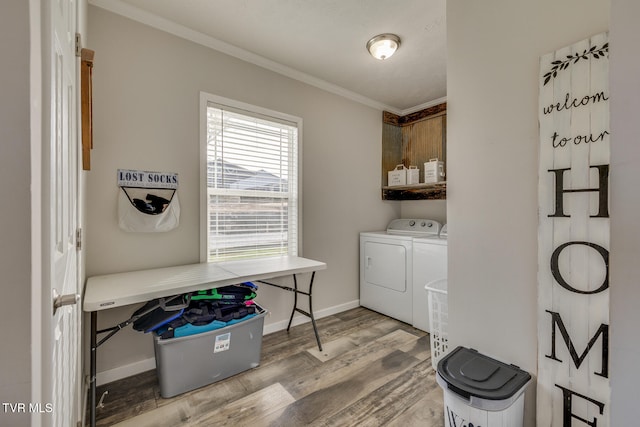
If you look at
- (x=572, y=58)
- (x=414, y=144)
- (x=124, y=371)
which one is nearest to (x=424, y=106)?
(x=414, y=144)

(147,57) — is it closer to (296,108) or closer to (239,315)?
(296,108)

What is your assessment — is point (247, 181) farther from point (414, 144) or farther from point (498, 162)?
point (414, 144)

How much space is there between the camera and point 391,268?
3.08 m

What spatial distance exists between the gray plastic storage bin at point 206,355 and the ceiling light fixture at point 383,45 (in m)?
2.26

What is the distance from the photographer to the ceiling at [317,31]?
1954 mm

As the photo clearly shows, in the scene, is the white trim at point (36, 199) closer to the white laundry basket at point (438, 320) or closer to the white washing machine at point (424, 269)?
the white laundry basket at point (438, 320)

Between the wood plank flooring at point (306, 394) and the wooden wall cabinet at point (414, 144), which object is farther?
the wooden wall cabinet at point (414, 144)

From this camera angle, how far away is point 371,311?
130 inches

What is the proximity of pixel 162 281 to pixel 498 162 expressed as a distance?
2004mm

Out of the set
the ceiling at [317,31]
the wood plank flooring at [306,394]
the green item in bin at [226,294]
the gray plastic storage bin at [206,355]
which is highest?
the ceiling at [317,31]

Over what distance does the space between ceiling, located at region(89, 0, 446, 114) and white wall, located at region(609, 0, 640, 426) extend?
6.42 ft

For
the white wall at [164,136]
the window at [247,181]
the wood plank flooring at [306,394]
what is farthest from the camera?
the window at [247,181]

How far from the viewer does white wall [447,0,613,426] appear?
128 cm

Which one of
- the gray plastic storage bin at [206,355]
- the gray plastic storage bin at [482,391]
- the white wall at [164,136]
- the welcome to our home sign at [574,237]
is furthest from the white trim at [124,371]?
the welcome to our home sign at [574,237]
